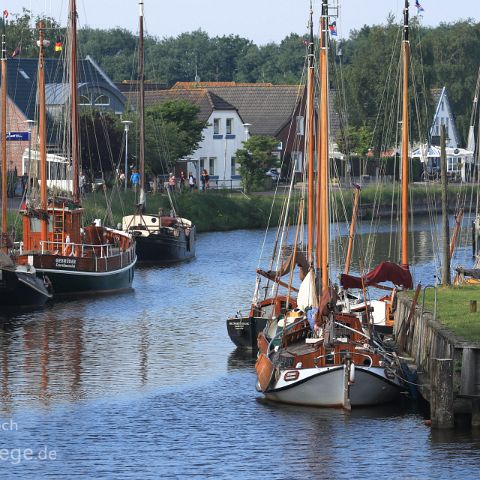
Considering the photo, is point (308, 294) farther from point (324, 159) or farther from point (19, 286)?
point (19, 286)

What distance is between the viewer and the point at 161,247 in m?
69.2

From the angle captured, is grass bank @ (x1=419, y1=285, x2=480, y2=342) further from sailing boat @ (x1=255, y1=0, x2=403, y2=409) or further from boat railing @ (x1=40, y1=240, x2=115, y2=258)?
boat railing @ (x1=40, y1=240, x2=115, y2=258)

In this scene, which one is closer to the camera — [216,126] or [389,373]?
[389,373]

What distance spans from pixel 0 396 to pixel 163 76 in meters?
167

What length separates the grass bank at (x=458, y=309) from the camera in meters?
32.6

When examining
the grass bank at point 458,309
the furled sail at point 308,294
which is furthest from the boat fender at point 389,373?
the furled sail at point 308,294

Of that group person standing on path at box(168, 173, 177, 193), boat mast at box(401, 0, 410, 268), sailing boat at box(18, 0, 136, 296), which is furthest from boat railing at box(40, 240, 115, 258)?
person standing on path at box(168, 173, 177, 193)

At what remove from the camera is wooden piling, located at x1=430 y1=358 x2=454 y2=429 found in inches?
1146

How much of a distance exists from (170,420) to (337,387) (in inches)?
148

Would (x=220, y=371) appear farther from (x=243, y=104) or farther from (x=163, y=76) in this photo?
(x=163, y=76)

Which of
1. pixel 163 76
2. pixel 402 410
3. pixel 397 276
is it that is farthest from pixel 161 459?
pixel 163 76

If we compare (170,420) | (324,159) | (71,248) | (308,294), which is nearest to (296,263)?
(308,294)

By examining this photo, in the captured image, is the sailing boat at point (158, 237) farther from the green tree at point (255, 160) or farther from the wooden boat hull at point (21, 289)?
the green tree at point (255, 160)

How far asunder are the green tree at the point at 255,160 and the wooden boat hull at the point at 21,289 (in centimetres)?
5146
